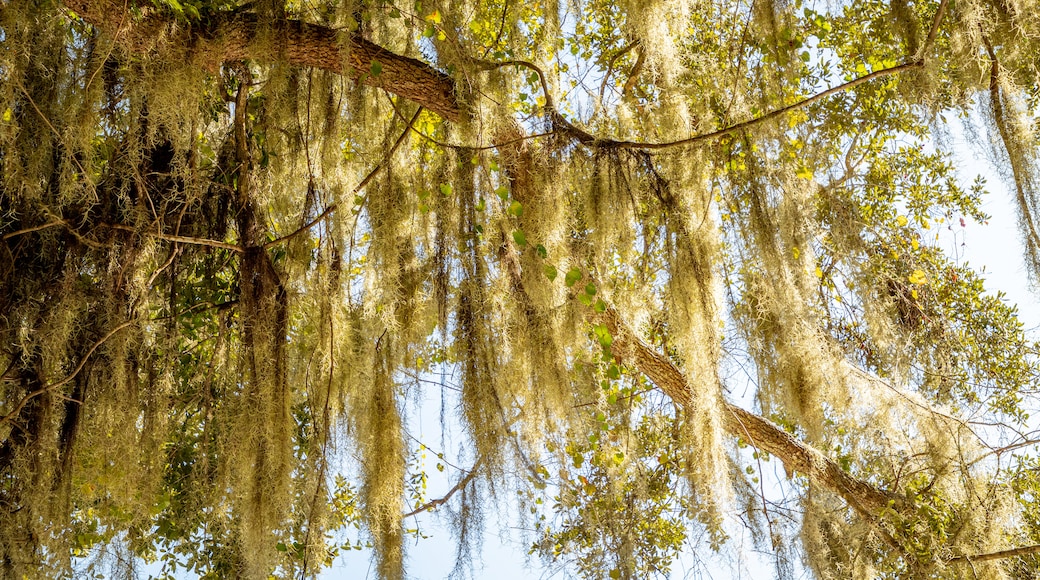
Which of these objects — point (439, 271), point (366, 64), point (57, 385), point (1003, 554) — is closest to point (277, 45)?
point (366, 64)

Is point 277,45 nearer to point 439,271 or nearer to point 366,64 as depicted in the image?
point 366,64

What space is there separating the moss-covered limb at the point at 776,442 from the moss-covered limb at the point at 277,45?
1024 mm

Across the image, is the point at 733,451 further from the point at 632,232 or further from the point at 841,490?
the point at 632,232

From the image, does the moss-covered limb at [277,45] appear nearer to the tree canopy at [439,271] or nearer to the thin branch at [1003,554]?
the tree canopy at [439,271]

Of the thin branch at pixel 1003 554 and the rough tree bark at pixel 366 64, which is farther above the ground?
the rough tree bark at pixel 366 64

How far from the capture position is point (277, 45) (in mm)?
2410

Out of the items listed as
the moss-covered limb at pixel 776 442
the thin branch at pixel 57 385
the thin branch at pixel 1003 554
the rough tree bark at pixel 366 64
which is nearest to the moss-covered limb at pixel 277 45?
the rough tree bark at pixel 366 64

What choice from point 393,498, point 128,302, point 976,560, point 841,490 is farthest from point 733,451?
point 128,302

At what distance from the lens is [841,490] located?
2.87 metres

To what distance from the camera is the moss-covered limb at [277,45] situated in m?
2.16

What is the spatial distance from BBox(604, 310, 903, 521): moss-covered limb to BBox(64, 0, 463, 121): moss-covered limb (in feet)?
3.36

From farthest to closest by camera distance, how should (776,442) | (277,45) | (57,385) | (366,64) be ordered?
(776,442)
(366,64)
(277,45)
(57,385)

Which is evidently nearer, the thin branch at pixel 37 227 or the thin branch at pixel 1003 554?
the thin branch at pixel 37 227

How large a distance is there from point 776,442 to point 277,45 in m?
2.13
